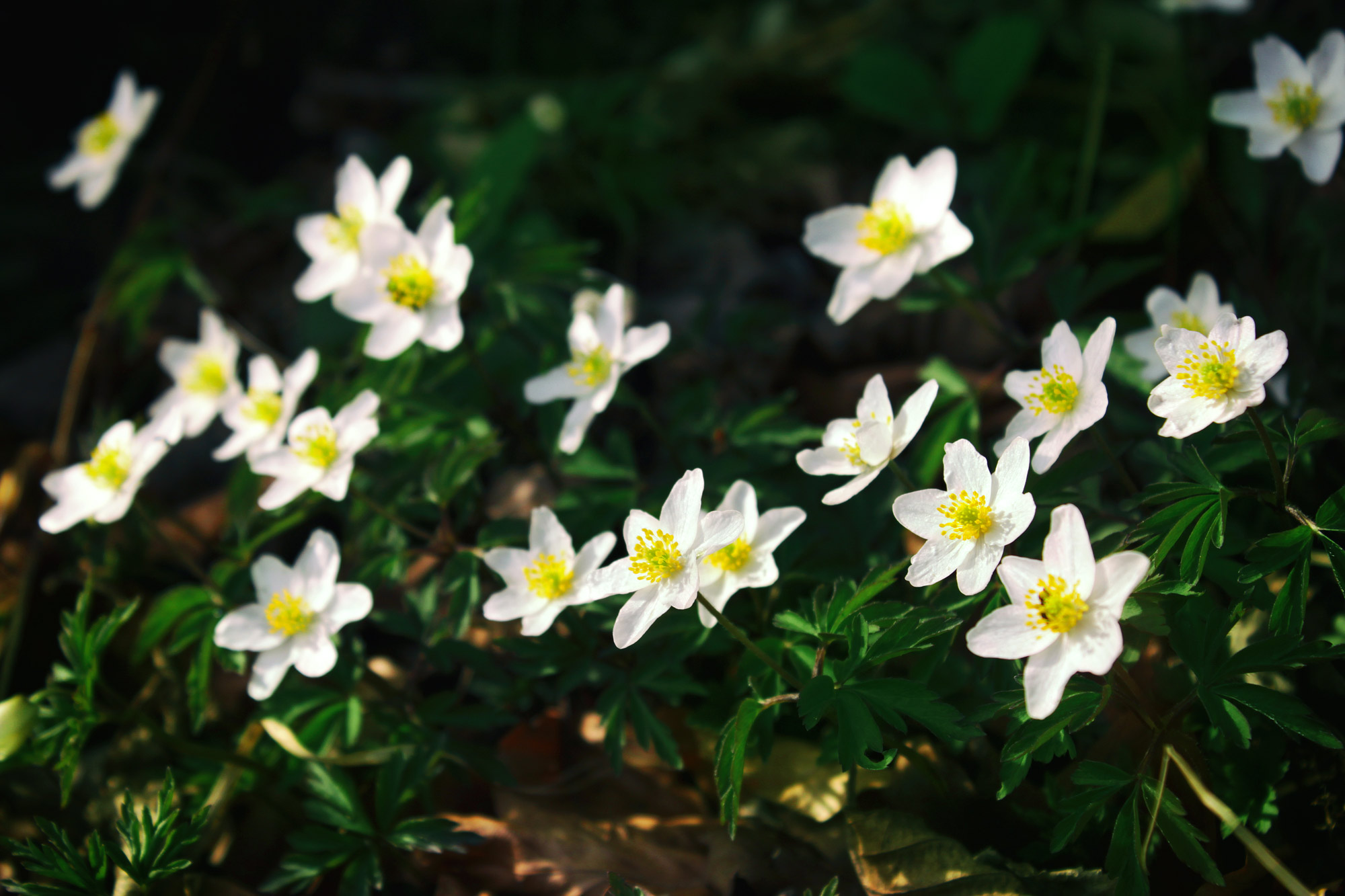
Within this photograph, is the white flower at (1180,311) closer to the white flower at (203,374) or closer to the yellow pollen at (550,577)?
the yellow pollen at (550,577)

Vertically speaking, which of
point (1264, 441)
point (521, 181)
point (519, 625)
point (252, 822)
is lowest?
point (252, 822)

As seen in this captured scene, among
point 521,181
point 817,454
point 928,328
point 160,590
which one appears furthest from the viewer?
point 521,181

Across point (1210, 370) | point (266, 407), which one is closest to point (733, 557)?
point (1210, 370)

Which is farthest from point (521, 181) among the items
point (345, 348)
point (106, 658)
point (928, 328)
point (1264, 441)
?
point (1264, 441)

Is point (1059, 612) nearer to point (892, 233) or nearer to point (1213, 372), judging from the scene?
point (1213, 372)

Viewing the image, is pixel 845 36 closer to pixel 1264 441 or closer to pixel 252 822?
pixel 1264 441
